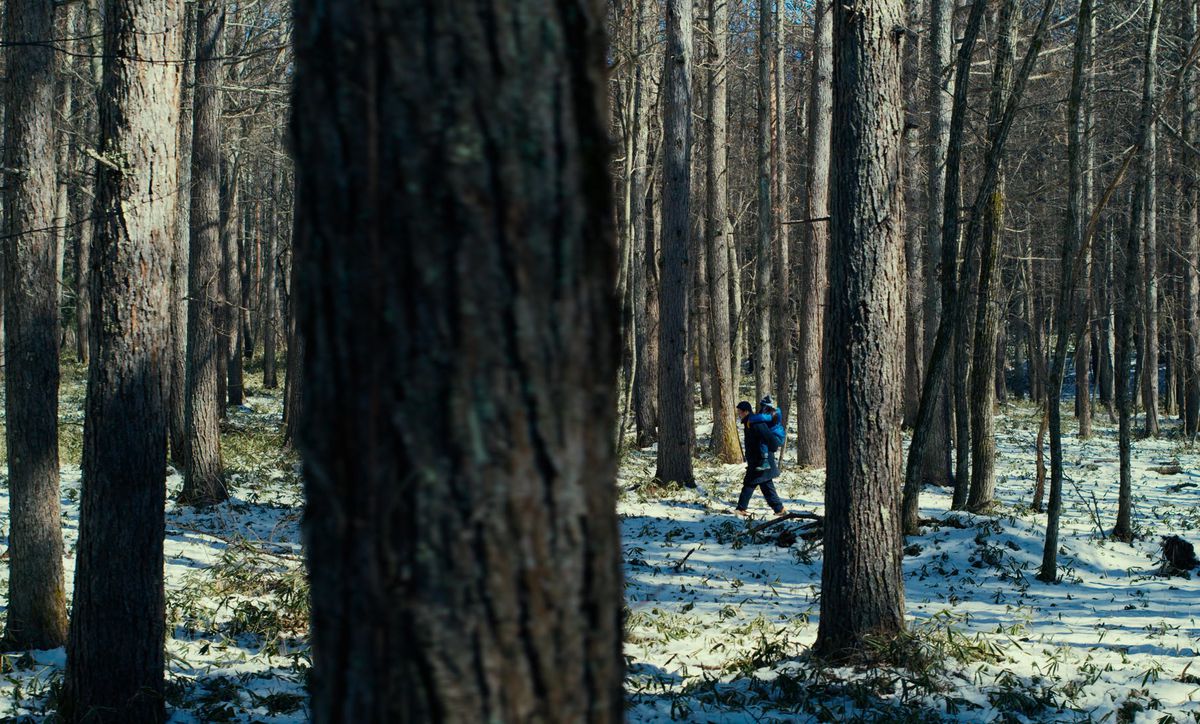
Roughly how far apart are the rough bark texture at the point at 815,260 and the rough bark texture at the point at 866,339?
950 cm

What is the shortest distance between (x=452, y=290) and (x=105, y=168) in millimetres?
4709

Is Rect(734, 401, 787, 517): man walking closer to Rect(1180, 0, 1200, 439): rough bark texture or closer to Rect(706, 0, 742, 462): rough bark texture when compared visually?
Rect(706, 0, 742, 462): rough bark texture

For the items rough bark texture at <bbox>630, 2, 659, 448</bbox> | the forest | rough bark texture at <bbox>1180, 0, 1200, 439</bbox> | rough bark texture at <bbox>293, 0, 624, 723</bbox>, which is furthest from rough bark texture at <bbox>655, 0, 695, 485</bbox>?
rough bark texture at <bbox>1180, 0, 1200, 439</bbox>

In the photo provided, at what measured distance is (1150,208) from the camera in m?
18.2

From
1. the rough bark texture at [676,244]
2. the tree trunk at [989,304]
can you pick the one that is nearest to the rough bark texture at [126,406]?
the tree trunk at [989,304]

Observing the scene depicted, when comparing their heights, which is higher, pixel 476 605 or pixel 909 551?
pixel 476 605

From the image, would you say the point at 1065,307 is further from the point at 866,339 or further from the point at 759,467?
the point at 759,467

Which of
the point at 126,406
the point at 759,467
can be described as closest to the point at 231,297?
the point at 759,467

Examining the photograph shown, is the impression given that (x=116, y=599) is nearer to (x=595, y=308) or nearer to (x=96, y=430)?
(x=96, y=430)

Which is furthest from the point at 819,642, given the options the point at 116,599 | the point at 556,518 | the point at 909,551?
the point at 556,518

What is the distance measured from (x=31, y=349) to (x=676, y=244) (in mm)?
9887

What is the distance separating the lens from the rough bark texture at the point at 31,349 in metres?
6.48

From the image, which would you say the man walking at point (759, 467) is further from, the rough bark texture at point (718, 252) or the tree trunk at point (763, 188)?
the tree trunk at point (763, 188)

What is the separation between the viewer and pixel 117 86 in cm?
531
